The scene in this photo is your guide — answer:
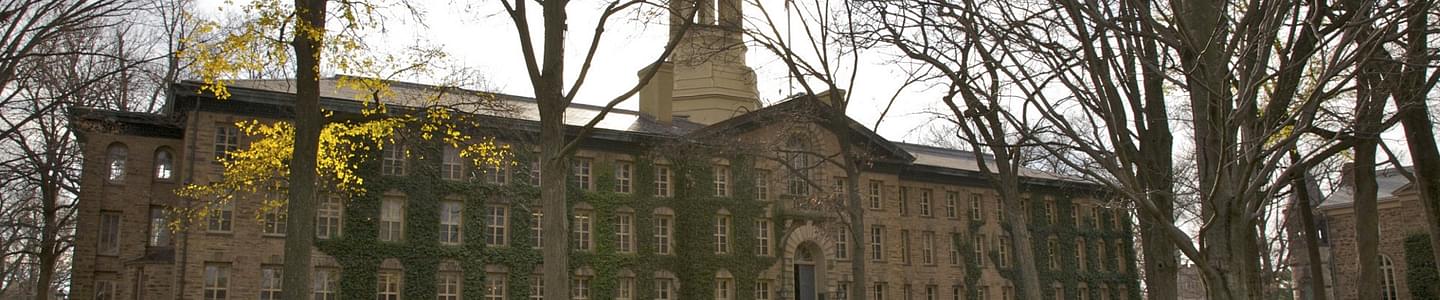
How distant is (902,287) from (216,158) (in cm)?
2212

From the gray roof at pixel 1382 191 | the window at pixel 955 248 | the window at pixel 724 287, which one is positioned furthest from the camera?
the window at pixel 955 248

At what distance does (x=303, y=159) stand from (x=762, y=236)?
69.6ft

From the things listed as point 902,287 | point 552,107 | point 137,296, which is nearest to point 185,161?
point 137,296

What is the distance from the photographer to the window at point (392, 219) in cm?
3092

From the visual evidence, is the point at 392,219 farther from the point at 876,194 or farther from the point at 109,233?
the point at 876,194

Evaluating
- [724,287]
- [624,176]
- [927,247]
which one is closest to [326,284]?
[624,176]

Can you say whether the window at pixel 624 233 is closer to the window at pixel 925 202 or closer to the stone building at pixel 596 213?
the stone building at pixel 596 213

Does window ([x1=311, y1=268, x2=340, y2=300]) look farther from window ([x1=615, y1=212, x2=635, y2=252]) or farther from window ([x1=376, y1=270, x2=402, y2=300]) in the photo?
window ([x1=615, y1=212, x2=635, y2=252])

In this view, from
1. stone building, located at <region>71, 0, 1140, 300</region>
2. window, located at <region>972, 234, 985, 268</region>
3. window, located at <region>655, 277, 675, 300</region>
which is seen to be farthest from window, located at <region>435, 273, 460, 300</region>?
window, located at <region>972, 234, 985, 268</region>

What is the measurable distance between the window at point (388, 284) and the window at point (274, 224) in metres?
2.72

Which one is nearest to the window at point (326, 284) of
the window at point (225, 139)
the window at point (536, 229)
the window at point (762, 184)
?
the window at point (225, 139)

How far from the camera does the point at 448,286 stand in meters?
31.6

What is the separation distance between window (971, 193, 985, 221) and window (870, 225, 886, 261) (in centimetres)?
469

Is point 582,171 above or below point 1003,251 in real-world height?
above
